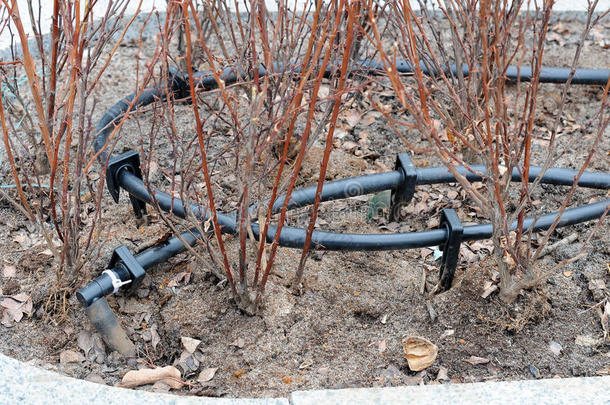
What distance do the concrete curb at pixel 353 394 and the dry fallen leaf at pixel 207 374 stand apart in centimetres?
37

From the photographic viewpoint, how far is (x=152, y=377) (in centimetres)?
201

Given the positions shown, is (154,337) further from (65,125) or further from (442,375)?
(442,375)

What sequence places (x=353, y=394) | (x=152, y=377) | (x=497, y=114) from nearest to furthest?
(x=353, y=394), (x=497, y=114), (x=152, y=377)

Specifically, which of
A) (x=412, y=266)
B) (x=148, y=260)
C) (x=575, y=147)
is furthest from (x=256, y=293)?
(x=575, y=147)

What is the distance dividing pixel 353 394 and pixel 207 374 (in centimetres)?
58

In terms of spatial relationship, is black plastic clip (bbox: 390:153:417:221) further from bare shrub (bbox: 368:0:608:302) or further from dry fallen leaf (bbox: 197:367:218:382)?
dry fallen leaf (bbox: 197:367:218:382)

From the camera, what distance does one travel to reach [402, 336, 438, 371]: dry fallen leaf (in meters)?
2.11

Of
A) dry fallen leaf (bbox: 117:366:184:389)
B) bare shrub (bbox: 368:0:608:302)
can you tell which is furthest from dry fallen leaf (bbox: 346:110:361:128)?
dry fallen leaf (bbox: 117:366:184:389)

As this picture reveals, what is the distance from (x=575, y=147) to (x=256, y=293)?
1891 millimetres

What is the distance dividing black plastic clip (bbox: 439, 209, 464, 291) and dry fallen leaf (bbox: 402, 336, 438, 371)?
1.00ft

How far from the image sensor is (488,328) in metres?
2.24

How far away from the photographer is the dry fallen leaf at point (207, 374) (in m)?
2.09

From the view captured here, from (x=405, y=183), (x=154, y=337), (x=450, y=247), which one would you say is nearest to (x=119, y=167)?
(x=154, y=337)

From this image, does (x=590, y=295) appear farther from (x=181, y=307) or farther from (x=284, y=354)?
(x=181, y=307)
